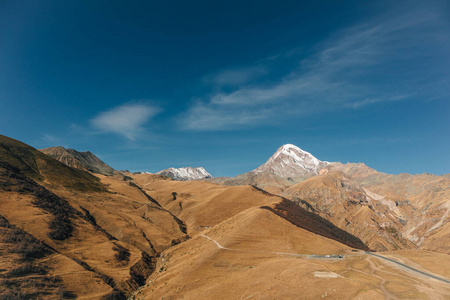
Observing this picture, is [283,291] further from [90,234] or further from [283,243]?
[90,234]

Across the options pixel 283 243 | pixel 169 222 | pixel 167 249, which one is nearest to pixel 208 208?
pixel 169 222

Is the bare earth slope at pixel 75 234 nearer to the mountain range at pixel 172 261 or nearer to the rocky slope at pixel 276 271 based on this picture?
the mountain range at pixel 172 261

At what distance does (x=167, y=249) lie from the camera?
117188mm

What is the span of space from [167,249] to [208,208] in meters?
71.5

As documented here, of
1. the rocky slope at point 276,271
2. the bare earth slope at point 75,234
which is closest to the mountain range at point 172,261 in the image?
the rocky slope at point 276,271

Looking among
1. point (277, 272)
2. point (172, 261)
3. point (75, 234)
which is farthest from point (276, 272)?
point (75, 234)

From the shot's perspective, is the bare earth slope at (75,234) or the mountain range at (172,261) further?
the bare earth slope at (75,234)

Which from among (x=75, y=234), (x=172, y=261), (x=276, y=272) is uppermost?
(x=75, y=234)

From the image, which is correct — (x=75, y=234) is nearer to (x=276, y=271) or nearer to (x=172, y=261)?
(x=172, y=261)

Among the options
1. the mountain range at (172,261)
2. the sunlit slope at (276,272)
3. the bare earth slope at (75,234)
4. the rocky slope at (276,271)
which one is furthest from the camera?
the bare earth slope at (75,234)

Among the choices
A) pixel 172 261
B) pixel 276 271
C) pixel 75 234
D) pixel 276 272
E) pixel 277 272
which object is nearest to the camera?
pixel 277 272

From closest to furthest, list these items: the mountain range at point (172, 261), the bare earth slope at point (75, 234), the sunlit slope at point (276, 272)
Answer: the sunlit slope at point (276, 272) → the mountain range at point (172, 261) → the bare earth slope at point (75, 234)

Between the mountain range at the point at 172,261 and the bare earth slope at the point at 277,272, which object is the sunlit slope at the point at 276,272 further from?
the mountain range at the point at 172,261

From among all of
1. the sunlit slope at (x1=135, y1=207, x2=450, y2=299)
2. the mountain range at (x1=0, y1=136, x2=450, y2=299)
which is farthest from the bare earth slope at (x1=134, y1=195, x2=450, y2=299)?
the mountain range at (x1=0, y1=136, x2=450, y2=299)
